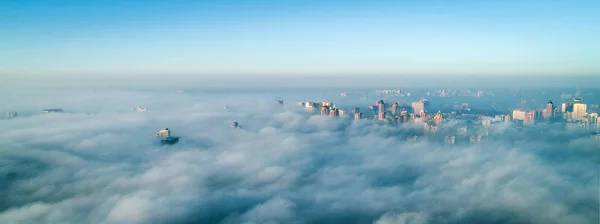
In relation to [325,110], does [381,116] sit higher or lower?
lower

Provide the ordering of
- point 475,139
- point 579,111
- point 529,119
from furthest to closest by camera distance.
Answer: point 529,119, point 579,111, point 475,139

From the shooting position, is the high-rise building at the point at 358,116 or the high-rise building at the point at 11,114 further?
the high-rise building at the point at 358,116

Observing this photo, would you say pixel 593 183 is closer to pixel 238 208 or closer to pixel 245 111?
pixel 238 208

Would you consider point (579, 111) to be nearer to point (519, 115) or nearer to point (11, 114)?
point (519, 115)

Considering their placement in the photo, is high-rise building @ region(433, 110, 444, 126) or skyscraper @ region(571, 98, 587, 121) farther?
high-rise building @ region(433, 110, 444, 126)

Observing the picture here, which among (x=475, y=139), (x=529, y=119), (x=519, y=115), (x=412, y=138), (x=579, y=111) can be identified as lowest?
(x=412, y=138)

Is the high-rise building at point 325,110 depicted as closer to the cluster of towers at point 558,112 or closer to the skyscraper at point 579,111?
the cluster of towers at point 558,112

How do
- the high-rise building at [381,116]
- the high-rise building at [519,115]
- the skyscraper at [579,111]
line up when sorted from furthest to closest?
1. the high-rise building at [381,116]
2. the high-rise building at [519,115]
3. the skyscraper at [579,111]

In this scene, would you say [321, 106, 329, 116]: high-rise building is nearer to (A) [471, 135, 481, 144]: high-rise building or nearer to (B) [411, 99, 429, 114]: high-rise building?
(B) [411, 99, 429, 114]: high-rise building

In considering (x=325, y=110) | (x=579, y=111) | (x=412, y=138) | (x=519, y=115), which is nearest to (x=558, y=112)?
(x=579, y=111)

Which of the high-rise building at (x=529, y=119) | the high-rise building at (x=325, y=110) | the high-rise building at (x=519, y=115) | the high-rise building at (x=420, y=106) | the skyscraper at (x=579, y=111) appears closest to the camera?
the skyscraper at (x=579, y=111)

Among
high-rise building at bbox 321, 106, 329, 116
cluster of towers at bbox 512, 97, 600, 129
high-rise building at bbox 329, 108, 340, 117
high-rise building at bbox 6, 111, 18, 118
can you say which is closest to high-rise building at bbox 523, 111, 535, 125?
cluster of towers at bbox 512, 97, 600, 129

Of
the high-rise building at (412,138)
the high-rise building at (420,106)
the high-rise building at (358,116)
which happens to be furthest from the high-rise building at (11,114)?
the high-rise building at (420,106)
